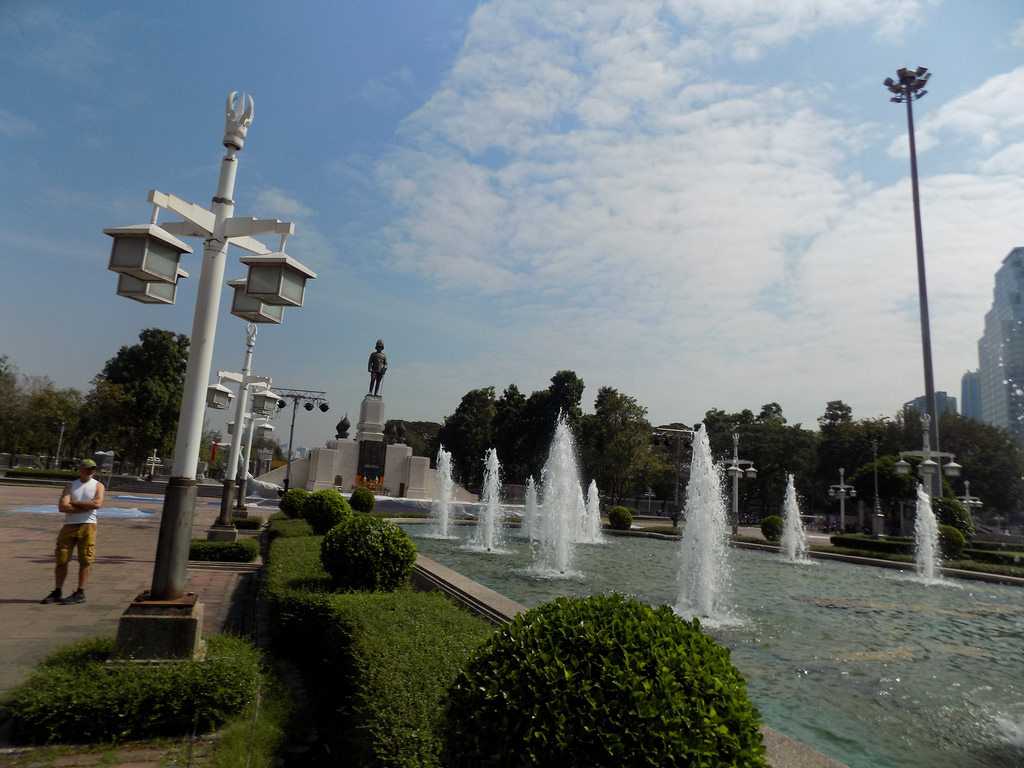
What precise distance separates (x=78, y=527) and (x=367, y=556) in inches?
139

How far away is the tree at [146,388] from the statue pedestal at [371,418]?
16649 millimetres

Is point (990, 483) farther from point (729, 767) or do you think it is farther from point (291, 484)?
point (729, 767)

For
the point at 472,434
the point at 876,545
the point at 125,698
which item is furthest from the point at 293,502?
the point at 472,434

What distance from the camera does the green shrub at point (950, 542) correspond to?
21.4 meters

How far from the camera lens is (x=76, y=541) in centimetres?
763

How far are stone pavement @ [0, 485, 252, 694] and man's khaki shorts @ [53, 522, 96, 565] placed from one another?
560 millimetres

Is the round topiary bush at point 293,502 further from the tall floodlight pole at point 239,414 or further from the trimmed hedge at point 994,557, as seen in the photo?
the trimmed hedge at point 994,557

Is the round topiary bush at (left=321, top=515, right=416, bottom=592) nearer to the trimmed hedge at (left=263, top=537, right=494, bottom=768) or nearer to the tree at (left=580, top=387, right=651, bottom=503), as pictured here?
the trimmed hedge at (left=263, top=537, right=494, bottom=768)

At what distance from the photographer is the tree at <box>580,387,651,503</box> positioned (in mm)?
47312

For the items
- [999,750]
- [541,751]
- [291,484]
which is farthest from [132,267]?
[291,484]

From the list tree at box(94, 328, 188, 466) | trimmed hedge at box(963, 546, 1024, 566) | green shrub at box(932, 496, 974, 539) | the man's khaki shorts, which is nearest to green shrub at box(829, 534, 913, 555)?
green shrub at box(932, 496, 974, 539)

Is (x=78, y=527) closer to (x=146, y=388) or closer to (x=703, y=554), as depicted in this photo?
(x=703, y=554)

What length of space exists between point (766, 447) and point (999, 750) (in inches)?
2263

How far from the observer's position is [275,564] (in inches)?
350
